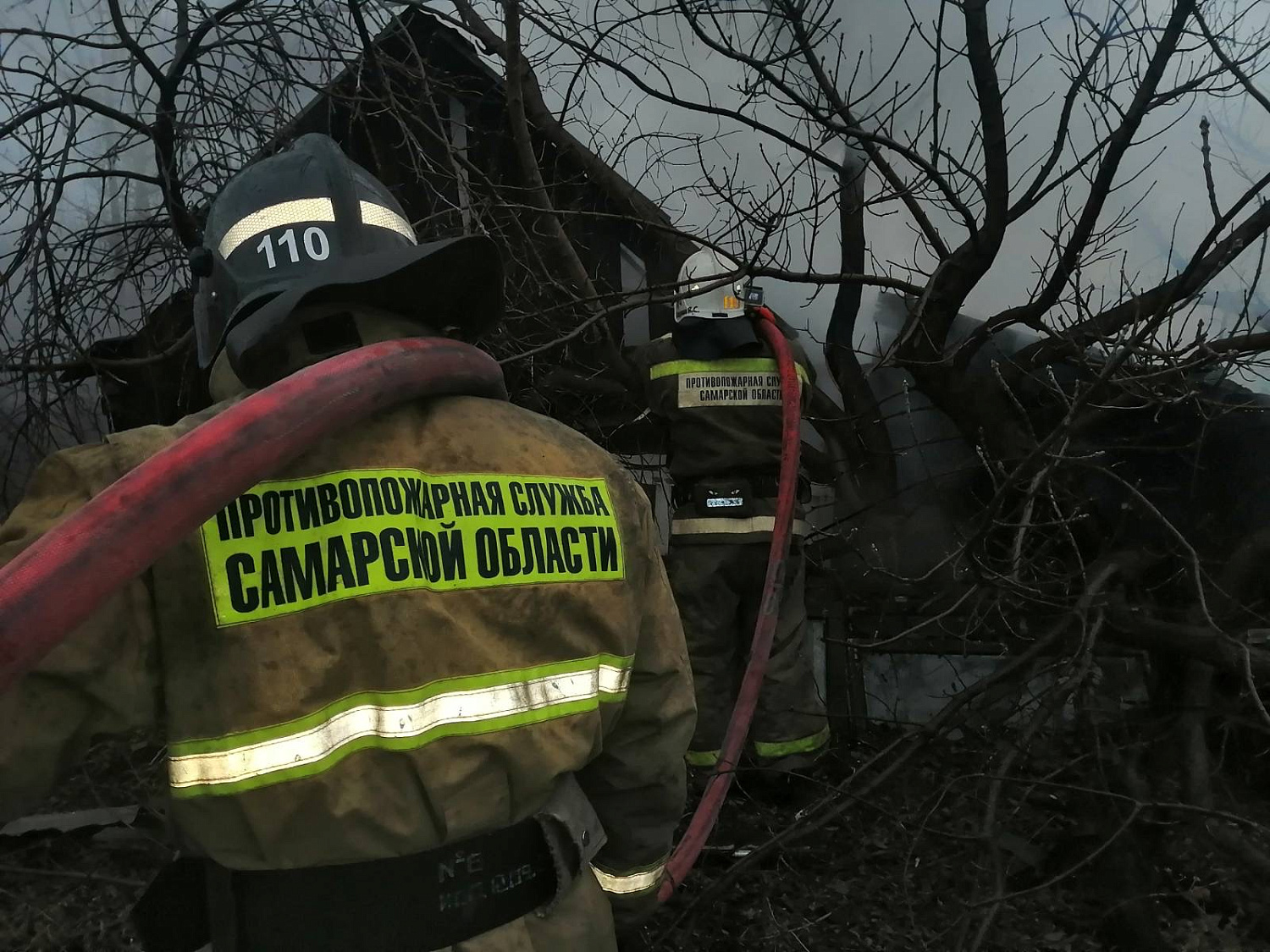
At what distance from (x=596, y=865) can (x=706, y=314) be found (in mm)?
2769

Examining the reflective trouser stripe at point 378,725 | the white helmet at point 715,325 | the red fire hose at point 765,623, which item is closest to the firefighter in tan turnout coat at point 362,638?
→ the reflective trouser stripe at point 378,725

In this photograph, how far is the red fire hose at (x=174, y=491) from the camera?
79 cm

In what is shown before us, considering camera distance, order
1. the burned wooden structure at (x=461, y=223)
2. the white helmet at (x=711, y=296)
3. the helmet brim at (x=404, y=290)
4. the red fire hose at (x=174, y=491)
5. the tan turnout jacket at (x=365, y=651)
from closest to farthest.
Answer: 1. the red fire hose at (x=174, y=491)
2. the tan turnout jacket at (x=365, y=651)
3. the helmet brim at (x=404, y=290)
4. the burned wooden structure at (x=461, y=223)
5. the white helmet at (x=711, y=296)

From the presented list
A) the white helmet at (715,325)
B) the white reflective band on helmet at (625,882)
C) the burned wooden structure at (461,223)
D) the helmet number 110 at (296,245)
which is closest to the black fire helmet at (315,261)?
the helmet number 110 at (296,245)

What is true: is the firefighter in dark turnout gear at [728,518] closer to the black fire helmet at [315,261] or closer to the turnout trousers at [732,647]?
the turnout trousers at [732,647]

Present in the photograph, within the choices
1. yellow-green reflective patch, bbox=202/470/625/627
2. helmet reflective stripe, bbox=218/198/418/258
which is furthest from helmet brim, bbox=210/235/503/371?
yellow-green reflective patch, bbox=202/470/625/627

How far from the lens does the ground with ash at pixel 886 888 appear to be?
8.16ft

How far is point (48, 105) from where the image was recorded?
3221 mm

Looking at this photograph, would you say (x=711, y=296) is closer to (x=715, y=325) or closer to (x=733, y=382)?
(x=715, y=325)

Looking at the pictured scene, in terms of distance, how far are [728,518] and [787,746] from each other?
1.03m

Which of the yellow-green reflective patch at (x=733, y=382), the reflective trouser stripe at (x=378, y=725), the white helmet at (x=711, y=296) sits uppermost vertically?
the white helmet at (x=711, y=296)

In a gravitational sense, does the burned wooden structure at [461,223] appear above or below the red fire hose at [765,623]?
above

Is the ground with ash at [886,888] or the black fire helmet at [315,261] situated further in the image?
the ground with ash at [886,888]

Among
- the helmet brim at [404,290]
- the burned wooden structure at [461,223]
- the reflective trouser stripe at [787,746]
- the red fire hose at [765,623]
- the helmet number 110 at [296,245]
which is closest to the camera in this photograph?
the helmet brim at [404,290]
